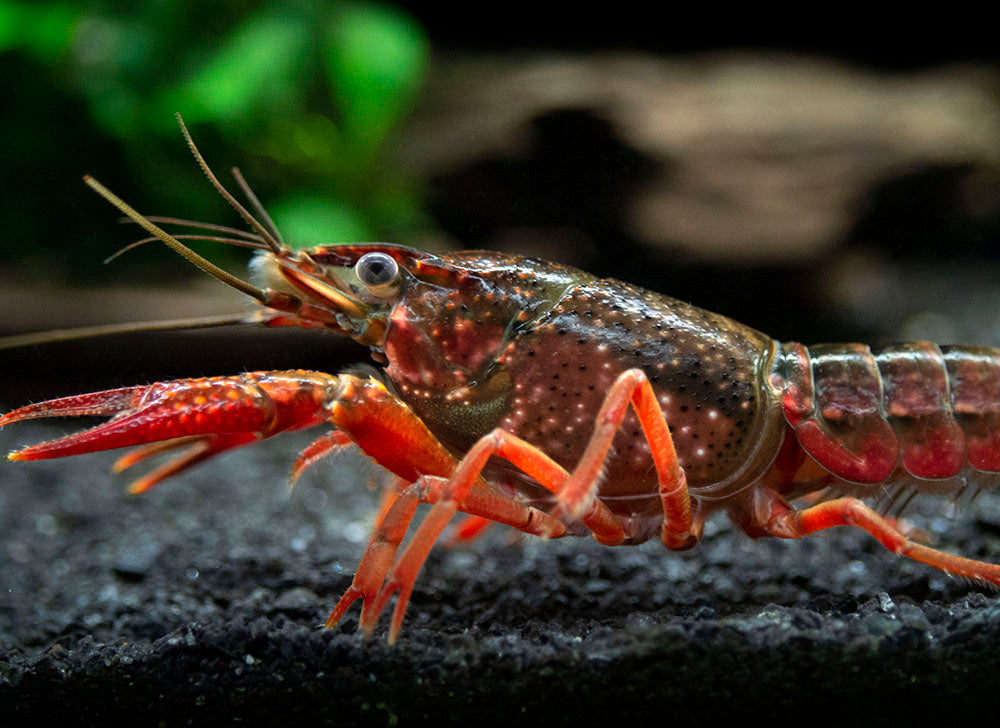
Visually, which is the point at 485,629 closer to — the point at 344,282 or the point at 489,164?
the point at 344,282

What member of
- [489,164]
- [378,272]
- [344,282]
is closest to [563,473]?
[378,272]

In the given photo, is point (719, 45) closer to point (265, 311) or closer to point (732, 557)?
point (732, 557)

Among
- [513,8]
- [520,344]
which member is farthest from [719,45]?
[520,344]

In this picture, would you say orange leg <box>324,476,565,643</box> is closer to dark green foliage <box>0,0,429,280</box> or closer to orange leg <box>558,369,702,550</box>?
orange leg <box>558,369,702,550</box>

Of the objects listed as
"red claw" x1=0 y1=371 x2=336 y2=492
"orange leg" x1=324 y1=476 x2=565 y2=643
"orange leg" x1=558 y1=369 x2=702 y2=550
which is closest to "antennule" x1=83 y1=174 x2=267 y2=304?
"red claw" x1=0 y1=371 x2=336 y2=492

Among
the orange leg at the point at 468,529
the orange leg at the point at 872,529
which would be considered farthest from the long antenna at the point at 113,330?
the orange leg at the point at 872,529

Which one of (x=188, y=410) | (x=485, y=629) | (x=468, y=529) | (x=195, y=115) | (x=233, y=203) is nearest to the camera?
(x=188, y=410)
